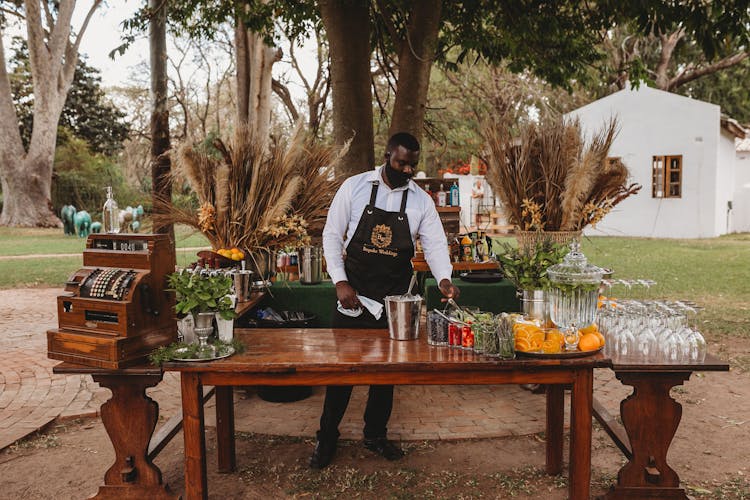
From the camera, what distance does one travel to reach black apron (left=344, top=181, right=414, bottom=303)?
3.28 meters

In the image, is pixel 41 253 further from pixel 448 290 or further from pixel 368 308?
pixel 448 290

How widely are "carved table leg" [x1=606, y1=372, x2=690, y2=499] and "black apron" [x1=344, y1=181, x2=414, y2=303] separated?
125 cm

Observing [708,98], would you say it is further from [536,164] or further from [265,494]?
[265,494]

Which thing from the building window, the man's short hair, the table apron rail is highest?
the building window

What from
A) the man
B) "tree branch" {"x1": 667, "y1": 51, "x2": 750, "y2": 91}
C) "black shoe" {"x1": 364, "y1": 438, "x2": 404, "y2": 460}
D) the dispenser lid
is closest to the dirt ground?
"black shoe" {"x1": 364, "y1": 438, "x2": 404, "y2": 460}

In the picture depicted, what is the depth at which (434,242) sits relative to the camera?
3.38 metres

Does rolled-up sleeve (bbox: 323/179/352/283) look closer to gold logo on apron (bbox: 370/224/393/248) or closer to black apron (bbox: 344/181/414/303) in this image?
black apron (bbox: 344/181/414/303)

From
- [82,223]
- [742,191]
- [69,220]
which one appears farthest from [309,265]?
[742,191]

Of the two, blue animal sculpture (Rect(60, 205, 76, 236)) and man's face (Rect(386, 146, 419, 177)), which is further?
blue animal sculpture (Rect(60, 205, 76, 236))

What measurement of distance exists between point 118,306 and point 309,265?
2.26m

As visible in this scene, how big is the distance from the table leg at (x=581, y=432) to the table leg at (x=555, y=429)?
574 mm

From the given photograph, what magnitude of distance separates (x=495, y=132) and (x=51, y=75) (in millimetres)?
20670

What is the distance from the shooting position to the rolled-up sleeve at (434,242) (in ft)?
11.0

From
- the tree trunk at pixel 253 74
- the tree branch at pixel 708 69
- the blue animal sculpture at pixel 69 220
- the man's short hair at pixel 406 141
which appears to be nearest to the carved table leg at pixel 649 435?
the man's short hair at pixel 406 141
